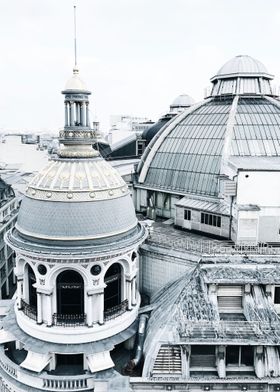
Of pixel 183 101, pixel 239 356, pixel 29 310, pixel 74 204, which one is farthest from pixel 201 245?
pixel 183 101

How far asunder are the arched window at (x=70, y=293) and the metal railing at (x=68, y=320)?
0.33 m

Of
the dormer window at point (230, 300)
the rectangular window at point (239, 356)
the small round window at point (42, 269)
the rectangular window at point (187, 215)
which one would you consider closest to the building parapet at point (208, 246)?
the rectangular window at point (187, 215)

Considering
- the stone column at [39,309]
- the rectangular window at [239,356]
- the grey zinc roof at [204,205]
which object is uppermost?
the grey zinc roof at [204,205]

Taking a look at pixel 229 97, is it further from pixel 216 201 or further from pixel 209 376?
pixel 209 376

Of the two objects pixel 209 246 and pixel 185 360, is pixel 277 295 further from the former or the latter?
pixel 185 360

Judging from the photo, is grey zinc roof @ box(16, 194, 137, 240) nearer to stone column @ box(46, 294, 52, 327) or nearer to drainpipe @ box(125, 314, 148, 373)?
stone column @ box(46, 294, 52, 327)

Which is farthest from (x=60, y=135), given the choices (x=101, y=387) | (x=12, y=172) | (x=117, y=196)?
(x=12, y=172)

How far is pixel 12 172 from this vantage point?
75375 mm

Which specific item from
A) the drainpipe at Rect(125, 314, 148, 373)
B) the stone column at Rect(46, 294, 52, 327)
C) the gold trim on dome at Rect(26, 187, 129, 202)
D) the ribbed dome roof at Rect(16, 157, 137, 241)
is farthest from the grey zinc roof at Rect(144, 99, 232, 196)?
the stone column at Rect(46, 294, 52, 327)

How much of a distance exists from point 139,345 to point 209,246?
10.8 m

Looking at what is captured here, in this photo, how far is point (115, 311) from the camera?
98.7ft

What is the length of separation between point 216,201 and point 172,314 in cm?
1338

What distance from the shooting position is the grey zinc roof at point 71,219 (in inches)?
1098

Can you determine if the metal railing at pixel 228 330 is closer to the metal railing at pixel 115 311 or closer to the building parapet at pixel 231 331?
the building parapet at pixel 231 331
